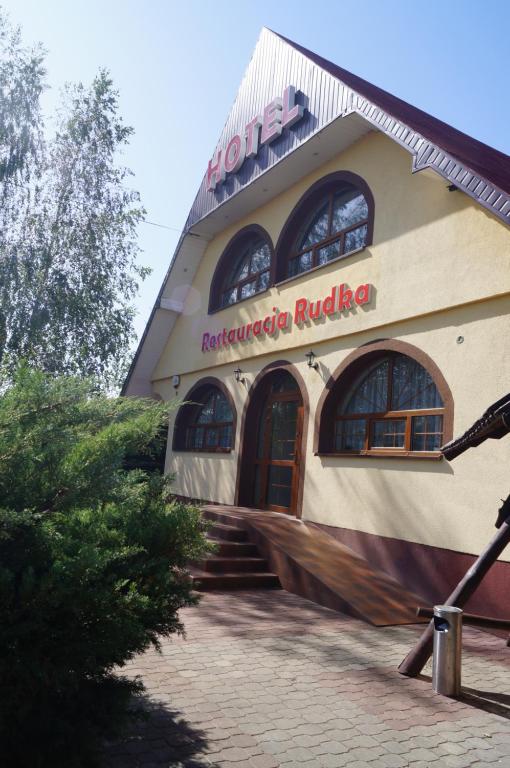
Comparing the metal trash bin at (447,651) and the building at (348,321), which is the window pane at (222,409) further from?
the metal trash bin at (447,651)

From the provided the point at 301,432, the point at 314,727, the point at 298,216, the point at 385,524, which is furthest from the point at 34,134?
the point at 314,727

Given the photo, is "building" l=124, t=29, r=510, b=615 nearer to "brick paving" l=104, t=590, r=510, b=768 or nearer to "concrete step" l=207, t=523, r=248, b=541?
"concrete step" l=207, t=523, r=248, b=541

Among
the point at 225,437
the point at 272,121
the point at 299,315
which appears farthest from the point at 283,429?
the point at 272,121

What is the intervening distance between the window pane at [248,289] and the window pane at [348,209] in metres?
2.73

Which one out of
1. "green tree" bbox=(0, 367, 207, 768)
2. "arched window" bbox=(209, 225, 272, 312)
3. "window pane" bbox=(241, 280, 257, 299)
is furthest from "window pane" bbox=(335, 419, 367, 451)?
"green tree" bbox=(0, 367, 207, 768)

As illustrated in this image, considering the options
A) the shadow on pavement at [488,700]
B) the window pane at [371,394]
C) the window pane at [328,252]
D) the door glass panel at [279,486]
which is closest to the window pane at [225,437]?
the door glass panel at [279,486]

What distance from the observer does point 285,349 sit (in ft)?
35.7

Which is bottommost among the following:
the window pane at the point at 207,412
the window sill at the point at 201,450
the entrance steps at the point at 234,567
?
the entrance steps at the point at 234,567

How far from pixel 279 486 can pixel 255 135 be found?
654cm

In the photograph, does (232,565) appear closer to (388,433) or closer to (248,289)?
(388,433)

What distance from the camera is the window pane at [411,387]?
804 cm

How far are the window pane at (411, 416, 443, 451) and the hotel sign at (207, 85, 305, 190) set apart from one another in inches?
214

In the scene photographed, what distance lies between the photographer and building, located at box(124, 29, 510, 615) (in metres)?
7.17

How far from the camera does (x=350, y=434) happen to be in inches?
372
